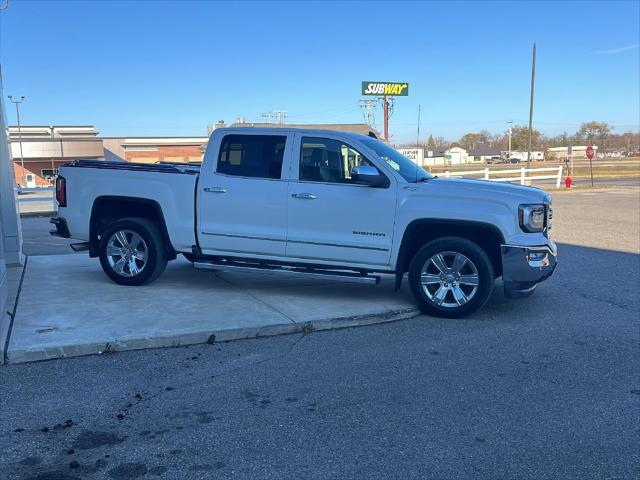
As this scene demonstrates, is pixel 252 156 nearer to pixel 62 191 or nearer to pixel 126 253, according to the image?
pixel 126 253

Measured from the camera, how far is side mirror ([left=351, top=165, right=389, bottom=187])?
21.0 ft

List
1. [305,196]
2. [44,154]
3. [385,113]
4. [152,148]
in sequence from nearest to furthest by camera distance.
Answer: [305,196], [385,113], [44,154], [152,148]

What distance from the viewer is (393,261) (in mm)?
6617

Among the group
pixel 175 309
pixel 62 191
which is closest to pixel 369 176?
pixel 175 309

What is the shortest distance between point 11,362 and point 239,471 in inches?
109

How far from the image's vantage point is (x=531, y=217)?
6.32 metres

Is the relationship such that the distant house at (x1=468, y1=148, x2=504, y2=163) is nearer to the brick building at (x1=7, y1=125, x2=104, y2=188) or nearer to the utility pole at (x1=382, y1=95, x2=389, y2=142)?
the utility pole at (x1=382, y1=95, x2=389, y2=142)

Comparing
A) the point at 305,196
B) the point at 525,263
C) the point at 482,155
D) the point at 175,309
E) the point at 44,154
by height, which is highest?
the point at 44,154

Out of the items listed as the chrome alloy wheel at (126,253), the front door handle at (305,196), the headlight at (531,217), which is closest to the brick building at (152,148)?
the chrome alloy wheel at (126,253)

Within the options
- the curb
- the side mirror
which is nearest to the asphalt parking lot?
the curb

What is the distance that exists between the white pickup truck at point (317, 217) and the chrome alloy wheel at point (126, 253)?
0.01m

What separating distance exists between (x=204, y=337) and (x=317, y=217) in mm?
1954

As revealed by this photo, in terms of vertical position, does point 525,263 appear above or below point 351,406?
above

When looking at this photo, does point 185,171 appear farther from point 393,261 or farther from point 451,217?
point 451,217
